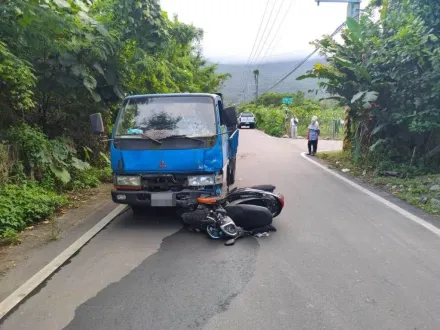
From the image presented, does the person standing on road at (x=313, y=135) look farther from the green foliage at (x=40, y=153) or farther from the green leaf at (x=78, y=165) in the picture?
the green foliage at (x=40, y=153)

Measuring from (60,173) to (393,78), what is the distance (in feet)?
27.3

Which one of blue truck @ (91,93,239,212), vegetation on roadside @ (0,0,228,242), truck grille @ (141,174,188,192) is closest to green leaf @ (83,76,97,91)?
vegetation on roadside @ (0,0,228,242)

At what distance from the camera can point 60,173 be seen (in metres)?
7.91

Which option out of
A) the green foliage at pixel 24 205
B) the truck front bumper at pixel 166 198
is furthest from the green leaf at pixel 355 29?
the green foliage at pixel 24 205

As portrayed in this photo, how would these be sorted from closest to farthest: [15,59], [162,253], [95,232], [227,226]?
[162,253], [227,226], [95,232], [15,59]

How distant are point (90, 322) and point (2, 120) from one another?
5693 mm

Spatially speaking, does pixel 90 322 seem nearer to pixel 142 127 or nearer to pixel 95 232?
pixel 95 232

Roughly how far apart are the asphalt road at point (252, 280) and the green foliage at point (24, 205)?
1.22 metres

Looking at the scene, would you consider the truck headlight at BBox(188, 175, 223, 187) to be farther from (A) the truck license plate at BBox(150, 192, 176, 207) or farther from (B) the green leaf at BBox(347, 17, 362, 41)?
(B) the green leaf at BBox(347, 17, 362, 41)

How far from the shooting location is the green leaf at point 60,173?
782 cm

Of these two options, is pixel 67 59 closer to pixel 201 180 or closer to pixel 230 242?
pixel 201 180

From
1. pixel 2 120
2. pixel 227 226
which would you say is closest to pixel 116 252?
pixel 227 226

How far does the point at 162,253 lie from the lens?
16.5ft

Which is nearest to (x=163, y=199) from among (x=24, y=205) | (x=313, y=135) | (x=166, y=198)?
(x=166, y=198)
